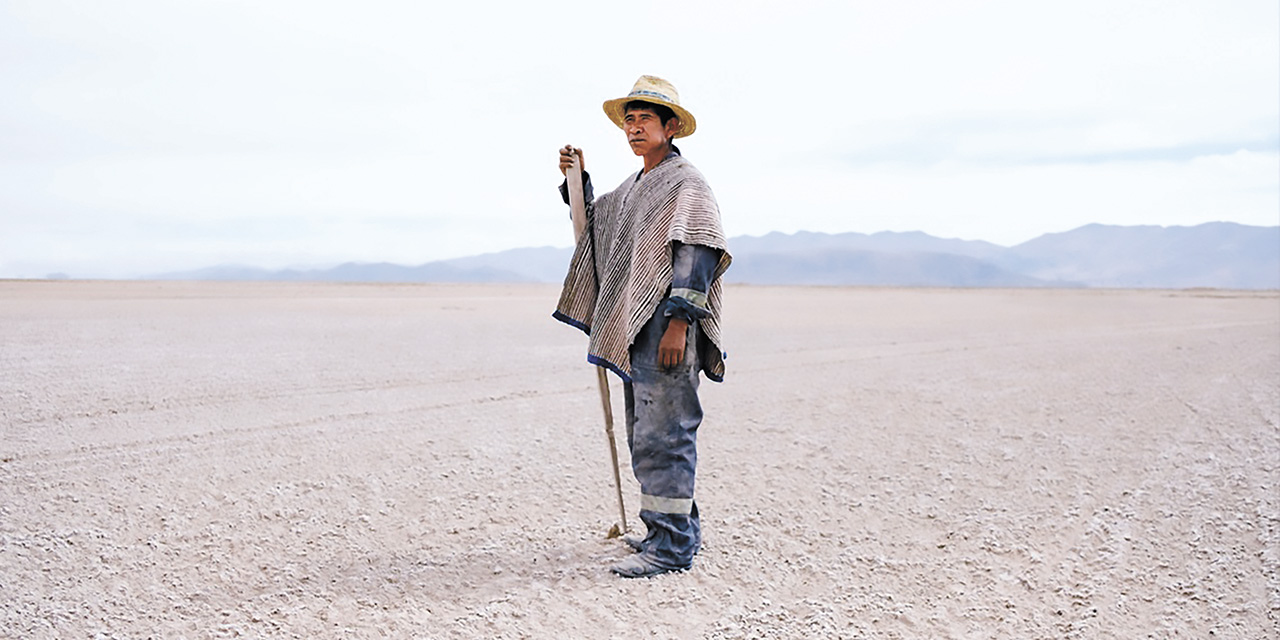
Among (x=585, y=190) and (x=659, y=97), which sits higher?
(x=659, y=97)

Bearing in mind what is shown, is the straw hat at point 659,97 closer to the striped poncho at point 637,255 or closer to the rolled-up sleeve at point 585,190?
the striped poncho at point 637,255

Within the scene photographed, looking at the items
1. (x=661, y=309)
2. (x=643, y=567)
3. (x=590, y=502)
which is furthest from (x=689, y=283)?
(x=590, y=502)

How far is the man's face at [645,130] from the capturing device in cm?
389

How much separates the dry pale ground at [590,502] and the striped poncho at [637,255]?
98cm

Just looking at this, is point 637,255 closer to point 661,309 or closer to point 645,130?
point 661,309

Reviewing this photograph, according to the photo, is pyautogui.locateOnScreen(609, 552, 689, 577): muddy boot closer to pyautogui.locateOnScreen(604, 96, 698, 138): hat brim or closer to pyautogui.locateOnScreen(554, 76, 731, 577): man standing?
pyautogui.locateOnScreen(554, 76, 731, 577): man standing

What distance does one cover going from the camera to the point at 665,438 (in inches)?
151

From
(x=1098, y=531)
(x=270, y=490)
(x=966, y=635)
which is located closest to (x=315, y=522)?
(x=270, y=490)

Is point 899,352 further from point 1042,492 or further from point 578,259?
point 578,259

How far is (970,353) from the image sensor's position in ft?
39.9

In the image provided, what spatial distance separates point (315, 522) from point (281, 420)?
2.59 metres

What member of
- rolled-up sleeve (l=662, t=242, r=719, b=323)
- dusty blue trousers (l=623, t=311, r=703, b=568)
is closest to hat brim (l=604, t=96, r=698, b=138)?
rolled-up sleeve (l=662, t=242, r=719, b=323)

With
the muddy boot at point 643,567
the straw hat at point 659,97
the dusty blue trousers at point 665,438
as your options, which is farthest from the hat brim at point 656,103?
the muddy boot at point 643,567

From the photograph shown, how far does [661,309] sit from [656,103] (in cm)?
83
